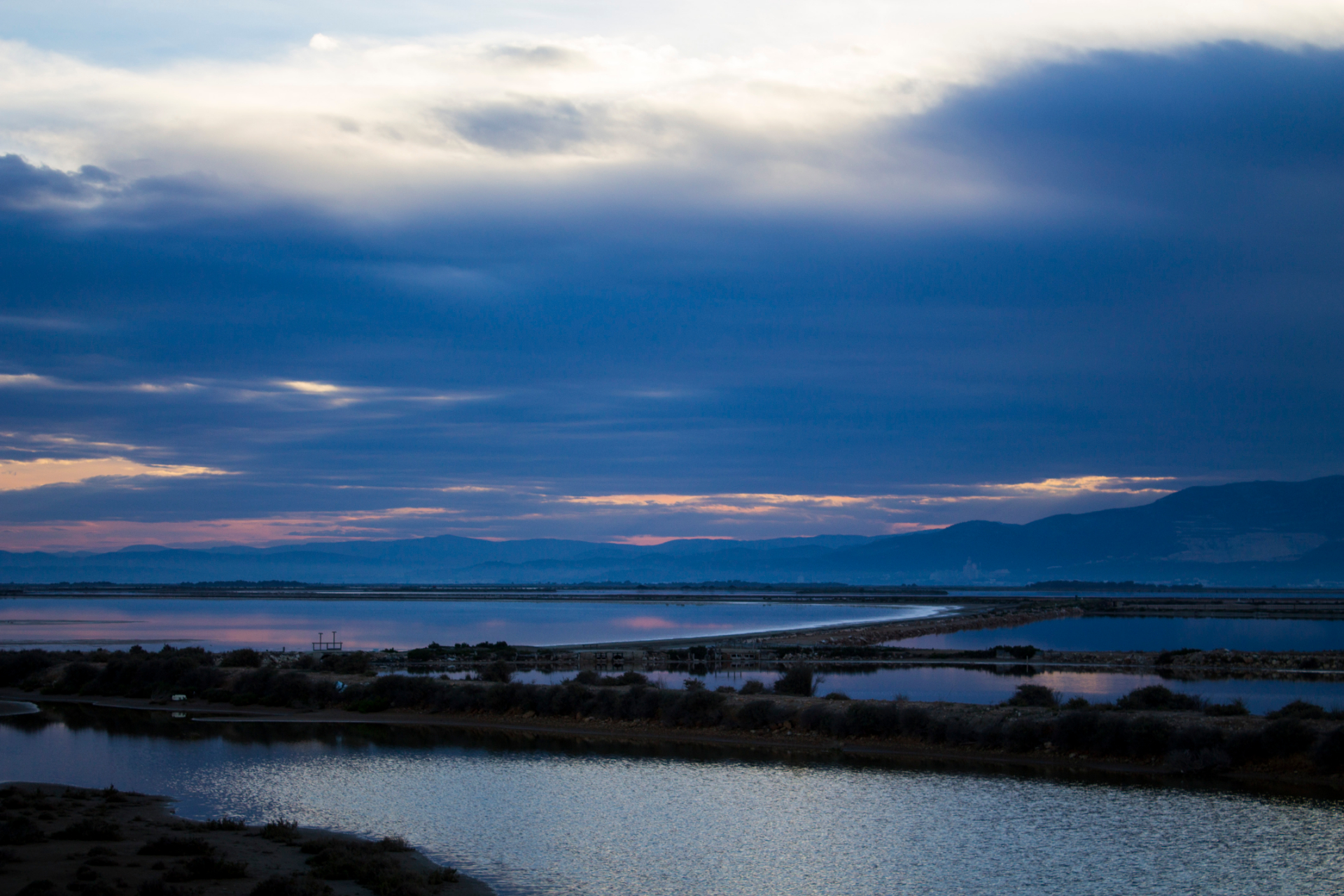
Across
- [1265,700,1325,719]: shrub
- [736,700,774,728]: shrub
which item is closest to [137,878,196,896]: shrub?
[736,700,774,728]: shrub

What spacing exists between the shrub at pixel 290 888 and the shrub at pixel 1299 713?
1872 cm

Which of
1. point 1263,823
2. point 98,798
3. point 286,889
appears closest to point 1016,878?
point 1263,823

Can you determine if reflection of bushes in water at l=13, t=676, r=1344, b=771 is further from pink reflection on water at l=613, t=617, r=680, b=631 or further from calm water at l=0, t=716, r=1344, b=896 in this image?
pink reflection on water at l=613, t=617, r=680, b=631

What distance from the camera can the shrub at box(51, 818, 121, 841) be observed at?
583 inches

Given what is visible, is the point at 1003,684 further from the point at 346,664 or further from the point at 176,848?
the point at 176,848

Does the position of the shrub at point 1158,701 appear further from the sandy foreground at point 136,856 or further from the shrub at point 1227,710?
the sandy foreground at point 136,856

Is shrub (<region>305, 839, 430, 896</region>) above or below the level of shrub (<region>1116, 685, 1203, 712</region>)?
below

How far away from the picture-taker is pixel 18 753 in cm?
2502

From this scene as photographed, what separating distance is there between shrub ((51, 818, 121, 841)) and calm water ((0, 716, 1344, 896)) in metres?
2.84

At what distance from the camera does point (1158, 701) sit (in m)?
26.1

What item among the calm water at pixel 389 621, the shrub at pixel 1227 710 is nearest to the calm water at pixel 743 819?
the shrub at pixel 1227 710

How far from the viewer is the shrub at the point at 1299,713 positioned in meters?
22.4

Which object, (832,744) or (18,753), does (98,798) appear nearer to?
(18,753)

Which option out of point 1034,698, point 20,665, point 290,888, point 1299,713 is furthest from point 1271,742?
point 20,665
